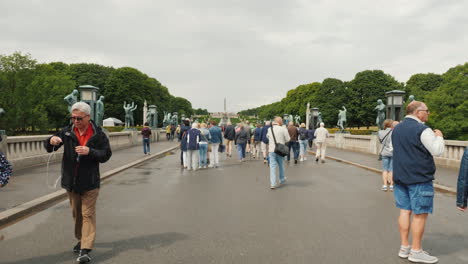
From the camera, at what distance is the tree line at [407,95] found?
42.3 meters

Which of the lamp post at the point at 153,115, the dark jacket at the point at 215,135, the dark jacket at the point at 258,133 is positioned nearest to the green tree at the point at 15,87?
the lamp post at the point at 153,115

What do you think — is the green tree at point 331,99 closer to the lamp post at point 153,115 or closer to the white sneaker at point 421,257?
the lamp post at point 153,115

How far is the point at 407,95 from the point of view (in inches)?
2429

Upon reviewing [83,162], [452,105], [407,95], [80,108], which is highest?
[407,95]

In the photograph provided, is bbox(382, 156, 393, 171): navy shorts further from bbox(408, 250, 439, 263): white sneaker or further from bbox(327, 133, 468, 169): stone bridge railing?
bbox(327, 133, 468, 169): stone bridge railing

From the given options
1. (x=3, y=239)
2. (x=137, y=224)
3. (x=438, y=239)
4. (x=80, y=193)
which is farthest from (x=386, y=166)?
(x=3, y=239)

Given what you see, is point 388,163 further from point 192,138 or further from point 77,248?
point 77,248

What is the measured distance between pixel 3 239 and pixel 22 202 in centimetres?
214

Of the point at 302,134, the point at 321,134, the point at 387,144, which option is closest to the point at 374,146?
the point at 302,134

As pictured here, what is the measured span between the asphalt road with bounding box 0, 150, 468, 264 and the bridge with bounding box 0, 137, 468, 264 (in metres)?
0.01

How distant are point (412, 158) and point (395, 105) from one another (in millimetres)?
15201

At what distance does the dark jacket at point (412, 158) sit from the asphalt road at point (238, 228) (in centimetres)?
95

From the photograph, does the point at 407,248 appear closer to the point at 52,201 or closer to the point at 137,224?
the point at 137,224

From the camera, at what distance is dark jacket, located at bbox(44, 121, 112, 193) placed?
4.12 metres
